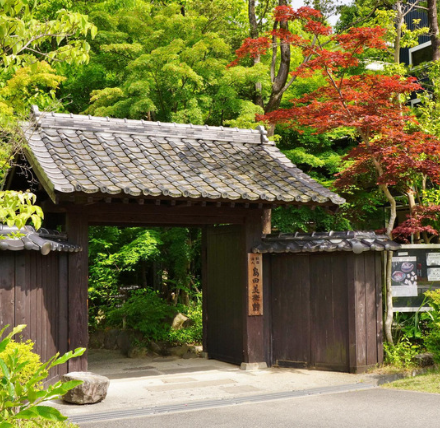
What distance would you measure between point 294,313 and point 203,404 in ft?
11.1

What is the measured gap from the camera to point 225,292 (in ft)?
39.3

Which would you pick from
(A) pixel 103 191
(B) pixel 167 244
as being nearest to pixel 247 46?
(A) pixel 103 191

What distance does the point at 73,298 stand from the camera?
944 centimetres

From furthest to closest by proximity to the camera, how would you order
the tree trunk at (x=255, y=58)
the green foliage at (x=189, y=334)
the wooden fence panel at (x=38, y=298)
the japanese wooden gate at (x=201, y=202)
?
the tree trunk at (x=255, y=58), the green foliage at (x=189, y=334), the japanese wooden gate at (x=201, y=202), the wooden fence panel at (x=38, y=298)

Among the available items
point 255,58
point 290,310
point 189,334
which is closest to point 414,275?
point 290,310

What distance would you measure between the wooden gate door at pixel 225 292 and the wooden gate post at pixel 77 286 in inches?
124

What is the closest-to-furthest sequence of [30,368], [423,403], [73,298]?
[30,368] < [423,403] < [73,298]

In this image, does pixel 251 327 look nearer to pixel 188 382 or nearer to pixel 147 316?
pixel 188 382

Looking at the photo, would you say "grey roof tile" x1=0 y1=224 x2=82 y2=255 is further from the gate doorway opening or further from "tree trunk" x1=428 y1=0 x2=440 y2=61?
"tree trunk" x1=428 y1=0 x2=440 y2=61

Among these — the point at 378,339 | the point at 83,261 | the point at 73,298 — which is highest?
the point at 83,261

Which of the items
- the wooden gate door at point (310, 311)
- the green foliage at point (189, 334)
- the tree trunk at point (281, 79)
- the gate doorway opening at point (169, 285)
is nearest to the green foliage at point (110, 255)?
the gate doorway opening at point (169, 285)

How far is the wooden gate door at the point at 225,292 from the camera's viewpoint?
37.3 ft

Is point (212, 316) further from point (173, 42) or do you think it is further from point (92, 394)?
point (173, 42)

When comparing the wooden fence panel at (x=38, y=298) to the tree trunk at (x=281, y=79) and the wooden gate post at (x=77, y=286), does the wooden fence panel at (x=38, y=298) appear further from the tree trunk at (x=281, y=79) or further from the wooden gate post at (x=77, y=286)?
the tree trunk at (x=281, y=79)
